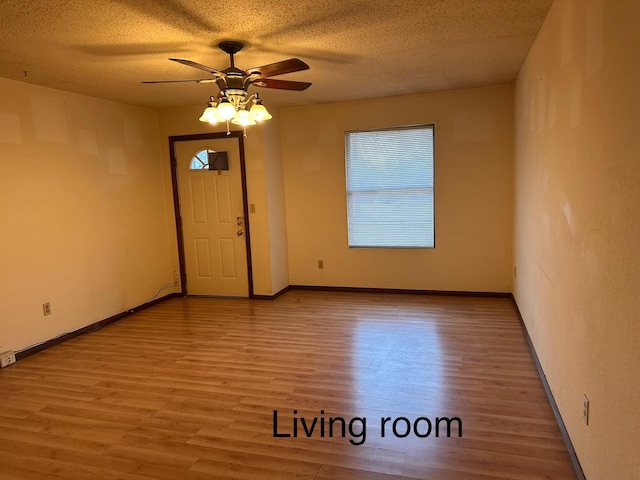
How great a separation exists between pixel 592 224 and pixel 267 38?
227 centimetres

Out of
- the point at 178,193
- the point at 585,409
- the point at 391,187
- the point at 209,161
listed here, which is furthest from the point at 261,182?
the point at 585,409

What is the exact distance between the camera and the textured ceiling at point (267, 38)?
2449 mm

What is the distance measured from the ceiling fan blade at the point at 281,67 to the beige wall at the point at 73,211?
92.5 inches

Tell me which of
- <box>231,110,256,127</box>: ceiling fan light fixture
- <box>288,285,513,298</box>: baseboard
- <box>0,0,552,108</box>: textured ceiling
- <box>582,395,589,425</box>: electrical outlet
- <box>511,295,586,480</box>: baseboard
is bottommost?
<box>511,295,586,480</box>: baseboard


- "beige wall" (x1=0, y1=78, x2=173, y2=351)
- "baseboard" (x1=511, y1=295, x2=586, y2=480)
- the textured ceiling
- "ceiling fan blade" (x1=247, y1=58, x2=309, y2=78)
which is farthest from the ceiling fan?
"baseboard" (x1=511, y1=295, x2=586, y2=480)

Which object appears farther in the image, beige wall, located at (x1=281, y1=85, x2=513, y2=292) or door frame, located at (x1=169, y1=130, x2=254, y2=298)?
door frame, located at (x1=169, y1=130, x2=254, y2=298)

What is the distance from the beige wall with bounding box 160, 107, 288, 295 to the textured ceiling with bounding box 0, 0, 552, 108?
3.43ft

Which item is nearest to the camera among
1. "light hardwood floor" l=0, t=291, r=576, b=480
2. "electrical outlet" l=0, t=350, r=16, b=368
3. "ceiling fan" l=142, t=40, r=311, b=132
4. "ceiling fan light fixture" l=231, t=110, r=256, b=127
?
"light hardwood floor" l=0, t=291, r=576, b=480

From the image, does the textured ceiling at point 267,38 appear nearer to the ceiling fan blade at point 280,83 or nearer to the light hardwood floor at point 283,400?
the ceiling fan blade at point 280,83

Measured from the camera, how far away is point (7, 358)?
360 centimetres

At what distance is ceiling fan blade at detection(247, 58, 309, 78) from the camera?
262 cm

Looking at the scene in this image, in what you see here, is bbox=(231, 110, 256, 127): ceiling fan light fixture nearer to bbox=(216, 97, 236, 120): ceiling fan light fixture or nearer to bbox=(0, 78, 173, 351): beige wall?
bbox=(216, 97, 236, 120): ceiling fan light fixture

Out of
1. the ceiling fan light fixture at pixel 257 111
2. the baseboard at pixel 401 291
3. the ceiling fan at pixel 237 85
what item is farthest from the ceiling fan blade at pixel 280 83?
the baseboard at pixel 401 291

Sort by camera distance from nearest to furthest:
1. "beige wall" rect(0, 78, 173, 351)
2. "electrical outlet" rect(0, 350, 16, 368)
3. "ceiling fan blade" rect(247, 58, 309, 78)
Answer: "ceiling fan blade" rect(247, 58, 309, 78) < "electrical outlet" rect(0, 350, 16, 368) < "beige wall" rect(0, 78, 173, 351)
